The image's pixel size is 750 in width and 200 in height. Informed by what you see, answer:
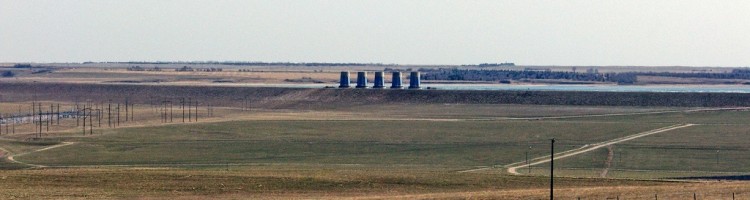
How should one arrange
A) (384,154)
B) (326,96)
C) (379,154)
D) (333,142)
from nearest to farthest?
(384,154)
(379,154)
(333,142)
(326,96)

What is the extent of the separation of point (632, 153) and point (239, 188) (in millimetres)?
30125

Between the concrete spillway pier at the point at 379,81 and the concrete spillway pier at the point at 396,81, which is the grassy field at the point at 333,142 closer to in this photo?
the concrete spillway pier at the point at 396,81

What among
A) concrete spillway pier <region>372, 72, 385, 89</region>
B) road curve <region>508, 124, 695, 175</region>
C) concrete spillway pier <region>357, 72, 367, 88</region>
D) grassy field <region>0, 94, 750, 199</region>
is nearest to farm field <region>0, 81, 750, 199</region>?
grassy field <region>0, 94, 750, 199</region>

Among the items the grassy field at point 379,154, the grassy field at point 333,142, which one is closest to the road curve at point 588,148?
the grassy field at point 379,154

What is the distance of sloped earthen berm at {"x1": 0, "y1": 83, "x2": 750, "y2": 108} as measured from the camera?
126 meters

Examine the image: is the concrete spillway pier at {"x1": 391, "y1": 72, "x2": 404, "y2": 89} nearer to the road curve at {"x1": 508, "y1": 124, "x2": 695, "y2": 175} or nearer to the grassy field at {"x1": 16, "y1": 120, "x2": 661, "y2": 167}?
the grassy field at {"x1": 16, "y1": 120, "x2": 661, "y2": 167}

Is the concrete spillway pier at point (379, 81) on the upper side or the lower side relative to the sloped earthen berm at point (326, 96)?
upper

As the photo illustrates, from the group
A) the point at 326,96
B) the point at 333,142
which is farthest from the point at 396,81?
the point at 333,142

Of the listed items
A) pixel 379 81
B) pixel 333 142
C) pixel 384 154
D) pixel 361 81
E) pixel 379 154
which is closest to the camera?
pixel 384 154

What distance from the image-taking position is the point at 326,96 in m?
142

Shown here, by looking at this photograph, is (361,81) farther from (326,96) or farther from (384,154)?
(384,154)

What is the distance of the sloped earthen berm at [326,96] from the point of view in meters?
126

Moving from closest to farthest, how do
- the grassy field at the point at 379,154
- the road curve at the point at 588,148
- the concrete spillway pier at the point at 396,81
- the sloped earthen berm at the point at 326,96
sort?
the grassy field at the point at 379,154 → the road curve at the point at 588,148 → the sloped earthen berm at the point at 326,96 → the concrete spillway pier at the point at 396,81

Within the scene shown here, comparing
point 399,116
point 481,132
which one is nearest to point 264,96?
point 399,116
